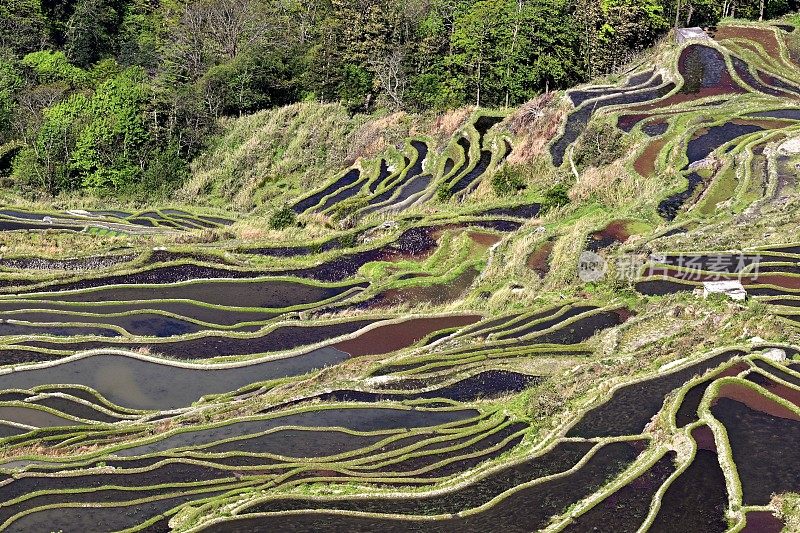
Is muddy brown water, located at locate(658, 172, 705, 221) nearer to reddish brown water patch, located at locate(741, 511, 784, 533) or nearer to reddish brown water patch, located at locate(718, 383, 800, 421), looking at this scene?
reddish brown water patch, located at locate(718, 383, 800, 421)

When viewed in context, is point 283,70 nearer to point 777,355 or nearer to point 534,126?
point 534,126

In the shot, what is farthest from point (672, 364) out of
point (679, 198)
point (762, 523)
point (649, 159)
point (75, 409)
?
point (75, 409)

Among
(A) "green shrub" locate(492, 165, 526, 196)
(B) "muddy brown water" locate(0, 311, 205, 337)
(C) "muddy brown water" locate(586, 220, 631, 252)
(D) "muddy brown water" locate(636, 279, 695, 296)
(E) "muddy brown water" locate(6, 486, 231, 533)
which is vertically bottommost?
(E) "muddy brown water" locate(6, 486, 231, 533)

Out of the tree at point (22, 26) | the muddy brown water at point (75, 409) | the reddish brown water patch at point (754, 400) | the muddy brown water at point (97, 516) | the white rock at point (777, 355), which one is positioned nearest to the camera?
the muddy brown water at point (97, 516)

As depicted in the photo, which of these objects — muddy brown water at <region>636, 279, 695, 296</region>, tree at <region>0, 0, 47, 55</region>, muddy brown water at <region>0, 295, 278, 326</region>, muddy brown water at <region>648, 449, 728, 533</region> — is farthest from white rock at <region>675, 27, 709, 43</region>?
tree at <region>0, 0, 47, 55</region>

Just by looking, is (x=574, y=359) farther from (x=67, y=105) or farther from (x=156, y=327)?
(x=67, y=105)

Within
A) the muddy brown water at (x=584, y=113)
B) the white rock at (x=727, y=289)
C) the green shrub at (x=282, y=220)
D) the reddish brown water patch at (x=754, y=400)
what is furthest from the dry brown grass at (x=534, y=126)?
the reddish brown water patch at (x=754, y=400)

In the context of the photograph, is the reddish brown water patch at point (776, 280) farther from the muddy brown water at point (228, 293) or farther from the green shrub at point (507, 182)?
the green shrub at point (507, 182)
